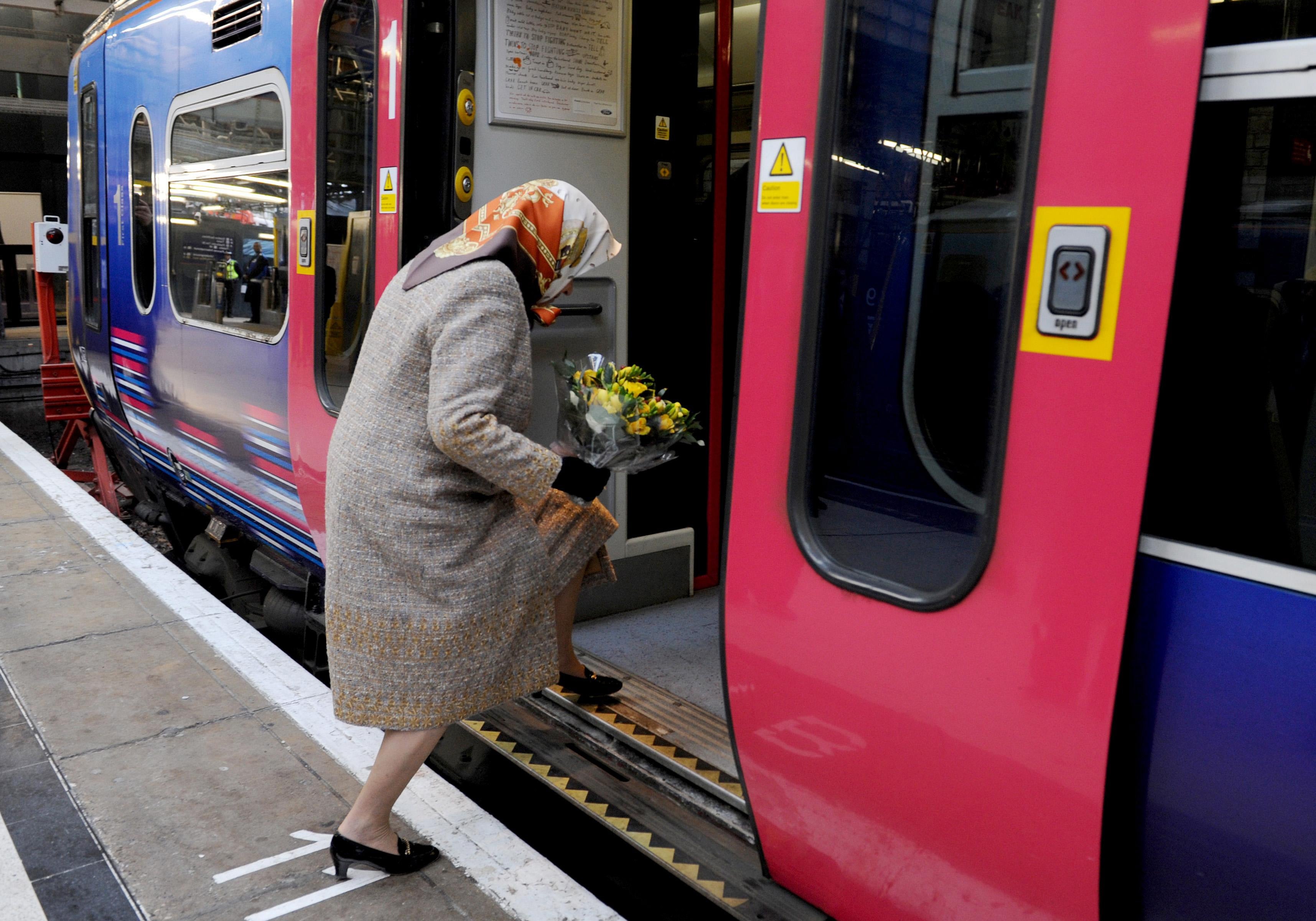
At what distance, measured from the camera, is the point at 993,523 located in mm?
1615

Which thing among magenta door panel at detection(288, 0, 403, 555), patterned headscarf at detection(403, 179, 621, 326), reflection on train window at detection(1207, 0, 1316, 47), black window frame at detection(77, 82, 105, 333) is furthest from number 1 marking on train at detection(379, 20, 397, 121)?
black window frame at detection(77, 82, 105, 333)

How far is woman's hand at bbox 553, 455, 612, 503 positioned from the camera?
7.34ft

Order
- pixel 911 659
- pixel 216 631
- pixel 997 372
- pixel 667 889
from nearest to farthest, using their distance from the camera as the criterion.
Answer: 1. pixel 997 372
2. pixel 911 659
3. pixel 667 889
4. pixel 216 631

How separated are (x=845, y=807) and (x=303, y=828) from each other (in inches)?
55.3

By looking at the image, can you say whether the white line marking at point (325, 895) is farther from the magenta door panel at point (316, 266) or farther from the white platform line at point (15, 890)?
the magenta door panel at point (316, 266)

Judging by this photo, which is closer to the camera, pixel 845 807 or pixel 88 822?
pixel 845 807

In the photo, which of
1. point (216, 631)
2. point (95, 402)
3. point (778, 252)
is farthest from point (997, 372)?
point (95, 402)

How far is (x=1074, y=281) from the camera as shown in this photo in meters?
1.49

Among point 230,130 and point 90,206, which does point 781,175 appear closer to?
point 230,130

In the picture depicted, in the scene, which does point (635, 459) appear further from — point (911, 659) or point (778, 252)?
point (911, 659)

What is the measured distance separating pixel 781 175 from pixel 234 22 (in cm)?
317

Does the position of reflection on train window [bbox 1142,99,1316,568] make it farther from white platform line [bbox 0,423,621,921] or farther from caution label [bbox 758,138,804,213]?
white platform line [bbox 0,423,621,921]

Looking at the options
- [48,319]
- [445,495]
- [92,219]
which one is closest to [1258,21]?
[445,495]

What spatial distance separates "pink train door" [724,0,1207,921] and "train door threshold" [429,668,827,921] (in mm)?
304
